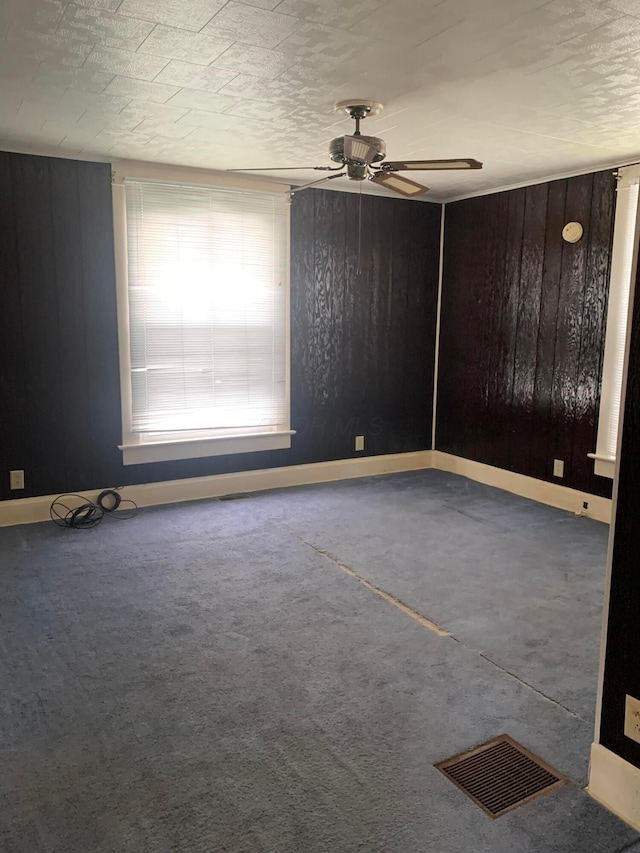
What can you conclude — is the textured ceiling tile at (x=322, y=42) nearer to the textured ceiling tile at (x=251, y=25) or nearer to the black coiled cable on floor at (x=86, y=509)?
the textured ceiling tile at (x=251, y=25)

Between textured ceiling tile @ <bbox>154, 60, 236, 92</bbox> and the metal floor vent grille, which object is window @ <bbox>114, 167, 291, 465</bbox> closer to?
textured ceiling tile @ <bbox>154, 60, 236, 92</bbox>

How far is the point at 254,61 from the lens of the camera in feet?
8.38

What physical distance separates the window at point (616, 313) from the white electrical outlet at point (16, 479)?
3.84m

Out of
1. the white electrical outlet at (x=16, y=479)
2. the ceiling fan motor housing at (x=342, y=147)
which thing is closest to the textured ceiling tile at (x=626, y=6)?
the ceiling fan motor housing at (x=342, y=147)

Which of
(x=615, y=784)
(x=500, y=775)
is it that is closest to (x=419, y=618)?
(x=500, y=775)

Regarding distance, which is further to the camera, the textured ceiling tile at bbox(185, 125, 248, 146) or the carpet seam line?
the textured ceiling tile at bbox(185, 125, 248, 146)

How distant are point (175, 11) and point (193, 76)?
0.59 metres

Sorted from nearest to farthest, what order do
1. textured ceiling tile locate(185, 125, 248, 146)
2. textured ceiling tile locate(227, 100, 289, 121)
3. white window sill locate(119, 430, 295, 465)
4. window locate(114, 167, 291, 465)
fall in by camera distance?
textured ceiling tile locate(227, 100, 289, 121), textured ceiling tile locate(185, 125, 248, 146), window locate(114, 167, 291, 465), white window sill locate(119, 430, 295, 465)

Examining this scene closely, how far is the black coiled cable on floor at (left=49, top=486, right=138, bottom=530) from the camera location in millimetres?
4227

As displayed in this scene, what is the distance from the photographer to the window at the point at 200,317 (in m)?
4.44

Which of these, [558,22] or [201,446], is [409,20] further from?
[201,446]

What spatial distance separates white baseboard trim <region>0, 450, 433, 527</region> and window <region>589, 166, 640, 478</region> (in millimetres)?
1779

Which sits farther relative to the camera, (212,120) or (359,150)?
(212,120)

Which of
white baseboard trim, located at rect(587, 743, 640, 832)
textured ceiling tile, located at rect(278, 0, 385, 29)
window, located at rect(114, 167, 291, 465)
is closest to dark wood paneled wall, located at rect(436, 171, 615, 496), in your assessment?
window, located at rect(114, 167, 291, 465)
